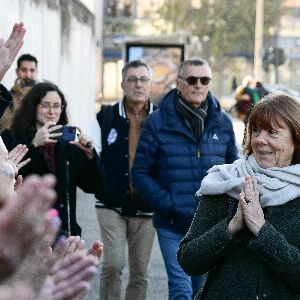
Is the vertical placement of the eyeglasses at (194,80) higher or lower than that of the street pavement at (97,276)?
higher

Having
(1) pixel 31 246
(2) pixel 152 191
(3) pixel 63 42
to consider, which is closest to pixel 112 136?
(2) pixel 152 191

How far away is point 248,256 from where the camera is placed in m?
4.39

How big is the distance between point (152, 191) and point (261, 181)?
7.53 feet

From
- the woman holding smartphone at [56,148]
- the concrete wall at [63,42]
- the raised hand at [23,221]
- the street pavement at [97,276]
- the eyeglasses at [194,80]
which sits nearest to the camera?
the raised hand at [23,221]

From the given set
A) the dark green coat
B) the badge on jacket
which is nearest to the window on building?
the badge on jacket

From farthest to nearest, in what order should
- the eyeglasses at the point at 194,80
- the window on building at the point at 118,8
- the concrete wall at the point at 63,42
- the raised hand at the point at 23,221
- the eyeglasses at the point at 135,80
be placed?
1. the window on building at the point at 118,8
2. the concrete wall at the point at 63,42
3. the eyeglasses at the point at 135,80
4. the eyeglasses at the point at 194,80
5. the raised hand at the point at 23,221

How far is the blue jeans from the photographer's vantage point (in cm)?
657

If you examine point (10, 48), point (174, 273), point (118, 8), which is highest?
point (118, 8)

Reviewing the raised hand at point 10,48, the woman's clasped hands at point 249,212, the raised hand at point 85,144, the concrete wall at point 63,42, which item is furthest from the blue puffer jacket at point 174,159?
the concrete wall at point 63,42

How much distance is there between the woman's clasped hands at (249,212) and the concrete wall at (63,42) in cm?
707

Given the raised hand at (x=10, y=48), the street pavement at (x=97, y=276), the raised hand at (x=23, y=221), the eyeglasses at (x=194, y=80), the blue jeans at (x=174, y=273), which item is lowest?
the street pavement at (x=97, y=276)

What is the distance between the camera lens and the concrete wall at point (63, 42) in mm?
13664

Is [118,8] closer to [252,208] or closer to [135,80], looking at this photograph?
[135,80]

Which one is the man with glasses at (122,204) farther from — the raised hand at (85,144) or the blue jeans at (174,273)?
the raised hand at (85,144)
